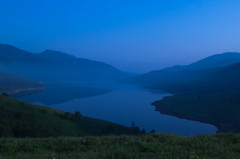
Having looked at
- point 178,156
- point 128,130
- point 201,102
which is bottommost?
point 128,130

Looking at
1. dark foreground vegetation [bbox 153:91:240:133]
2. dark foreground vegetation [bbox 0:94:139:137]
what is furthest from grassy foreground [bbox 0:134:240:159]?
dark foreground vegetation [bbox 153:91:240:133]

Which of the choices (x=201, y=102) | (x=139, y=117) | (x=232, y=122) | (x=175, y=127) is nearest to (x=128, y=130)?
(x=175, y=127)

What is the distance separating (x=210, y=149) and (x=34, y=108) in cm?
8855

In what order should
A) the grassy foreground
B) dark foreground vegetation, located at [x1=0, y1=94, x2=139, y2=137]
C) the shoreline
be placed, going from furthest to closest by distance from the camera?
the shoreline → dark foreground vegetation, located at [x1=0, y1=94, x2=139, y2=137] → the grassy foreground

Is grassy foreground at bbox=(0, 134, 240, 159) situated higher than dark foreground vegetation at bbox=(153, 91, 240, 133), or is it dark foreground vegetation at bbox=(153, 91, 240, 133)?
dark foreground vegetation at bbox=(153, 91, 240, 133)

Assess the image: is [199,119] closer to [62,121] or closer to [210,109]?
[210,109]

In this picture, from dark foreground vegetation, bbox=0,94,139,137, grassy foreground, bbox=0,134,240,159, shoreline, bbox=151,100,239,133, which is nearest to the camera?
grassy foreground, bbox=0,134,240,159

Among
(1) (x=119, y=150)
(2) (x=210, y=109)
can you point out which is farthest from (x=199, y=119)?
(1) (x=119, y=150)

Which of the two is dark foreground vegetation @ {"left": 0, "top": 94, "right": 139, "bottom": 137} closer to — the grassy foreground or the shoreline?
the shoreline

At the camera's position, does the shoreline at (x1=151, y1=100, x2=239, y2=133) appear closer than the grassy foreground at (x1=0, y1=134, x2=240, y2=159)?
No

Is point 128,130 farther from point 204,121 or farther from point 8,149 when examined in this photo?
point 8,149

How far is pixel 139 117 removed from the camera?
110500mm

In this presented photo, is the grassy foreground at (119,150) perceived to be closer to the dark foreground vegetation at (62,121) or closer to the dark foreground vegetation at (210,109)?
the dark foreground vegetation at (62,121)

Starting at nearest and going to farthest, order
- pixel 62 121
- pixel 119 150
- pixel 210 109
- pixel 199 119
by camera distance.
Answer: pixel 119 150
pixel 62 121
pixel 199 119
pixel 210 109
